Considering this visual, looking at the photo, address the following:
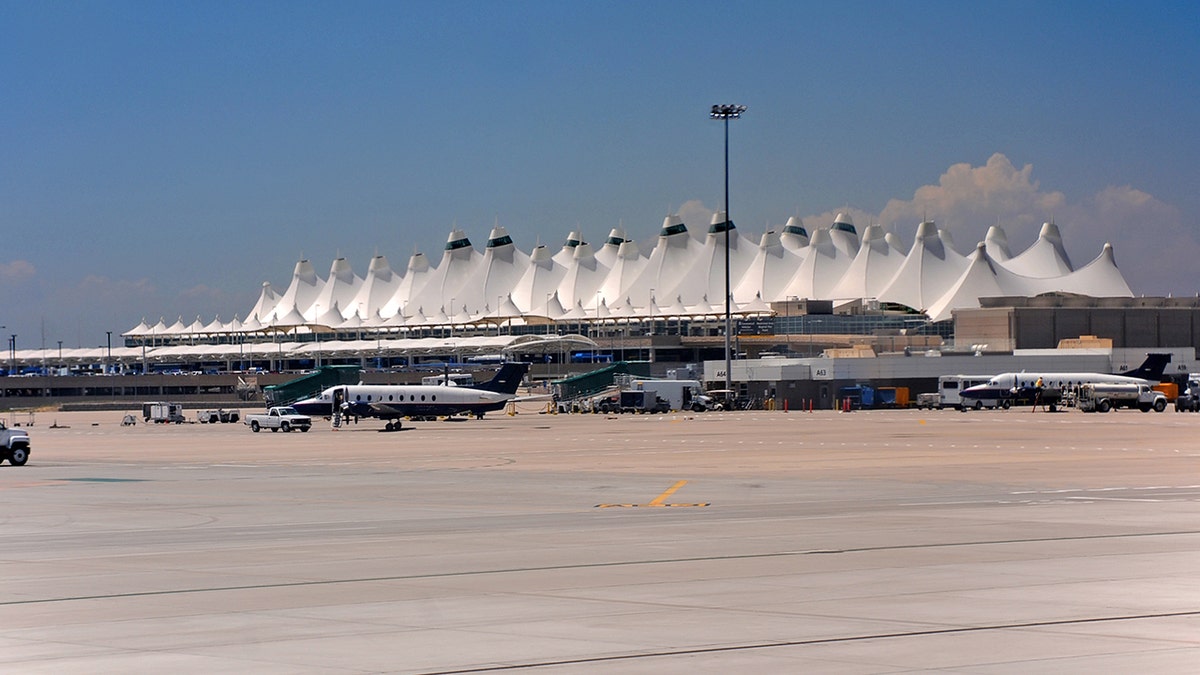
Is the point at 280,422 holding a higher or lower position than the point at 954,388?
lower

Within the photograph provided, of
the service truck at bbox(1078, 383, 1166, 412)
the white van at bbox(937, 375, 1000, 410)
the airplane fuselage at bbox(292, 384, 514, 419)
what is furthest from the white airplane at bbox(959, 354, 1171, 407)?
the airplane fuselage at bbox(292, 384, 514, 419)

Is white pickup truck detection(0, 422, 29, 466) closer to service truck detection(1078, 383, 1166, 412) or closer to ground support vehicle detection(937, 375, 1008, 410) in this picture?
ground support vehicle detection(937, 375, 1008, 410)

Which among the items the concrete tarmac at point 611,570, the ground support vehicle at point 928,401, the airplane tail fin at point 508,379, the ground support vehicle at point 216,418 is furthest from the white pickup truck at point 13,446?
the ground support vehicle at point 928,401

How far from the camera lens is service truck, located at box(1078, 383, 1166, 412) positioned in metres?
80.8

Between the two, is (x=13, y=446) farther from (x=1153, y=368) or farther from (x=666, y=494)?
(x=1153, y=368)

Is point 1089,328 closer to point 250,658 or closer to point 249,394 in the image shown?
point 249,394

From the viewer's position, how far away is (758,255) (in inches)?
7776

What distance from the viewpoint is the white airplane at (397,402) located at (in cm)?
7062

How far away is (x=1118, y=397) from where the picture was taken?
268 feet

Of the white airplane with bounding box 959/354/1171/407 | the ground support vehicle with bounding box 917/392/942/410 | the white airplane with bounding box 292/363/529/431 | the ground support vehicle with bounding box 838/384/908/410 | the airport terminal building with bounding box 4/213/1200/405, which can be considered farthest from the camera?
the airport terminal building with bounding box 4/213/1200/405

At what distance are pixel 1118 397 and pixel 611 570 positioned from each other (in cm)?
7315

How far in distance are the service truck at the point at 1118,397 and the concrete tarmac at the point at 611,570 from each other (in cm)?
4807

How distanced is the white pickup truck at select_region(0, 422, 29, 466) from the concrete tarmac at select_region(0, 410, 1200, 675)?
12.4 feet

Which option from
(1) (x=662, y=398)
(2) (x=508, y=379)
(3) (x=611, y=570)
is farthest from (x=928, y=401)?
(3) (x=611, y=570)
